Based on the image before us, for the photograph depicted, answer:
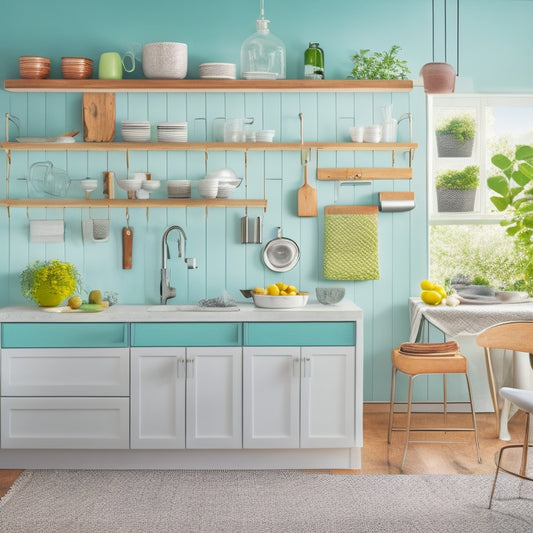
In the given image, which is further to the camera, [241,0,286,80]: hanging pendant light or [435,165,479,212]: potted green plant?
[435,165,479,212]: potted green plant

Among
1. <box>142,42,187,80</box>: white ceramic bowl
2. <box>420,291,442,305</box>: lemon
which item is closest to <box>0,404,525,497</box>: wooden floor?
<box>420,291,442,305</box>: lemon

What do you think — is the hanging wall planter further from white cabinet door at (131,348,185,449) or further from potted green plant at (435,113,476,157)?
white cabinet door at (131,348,185,449)

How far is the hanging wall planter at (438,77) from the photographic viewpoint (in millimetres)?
3955

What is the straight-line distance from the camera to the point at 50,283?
4.09 m

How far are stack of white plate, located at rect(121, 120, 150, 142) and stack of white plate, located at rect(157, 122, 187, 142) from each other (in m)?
0.08

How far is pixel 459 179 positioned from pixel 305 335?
169 cm

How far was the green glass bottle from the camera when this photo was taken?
14.2 ft

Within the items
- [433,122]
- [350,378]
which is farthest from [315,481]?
[433,122]

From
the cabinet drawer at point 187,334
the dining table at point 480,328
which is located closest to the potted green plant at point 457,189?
the dining table at point 480,328

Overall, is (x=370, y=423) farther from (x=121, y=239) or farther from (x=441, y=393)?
(x=121, y=239)

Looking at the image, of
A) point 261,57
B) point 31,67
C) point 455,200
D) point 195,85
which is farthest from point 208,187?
point 455,200

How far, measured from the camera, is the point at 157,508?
330 cm

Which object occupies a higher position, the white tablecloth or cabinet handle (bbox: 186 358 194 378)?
the white tablecloth

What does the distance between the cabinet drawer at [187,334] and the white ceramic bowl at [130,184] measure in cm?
90
